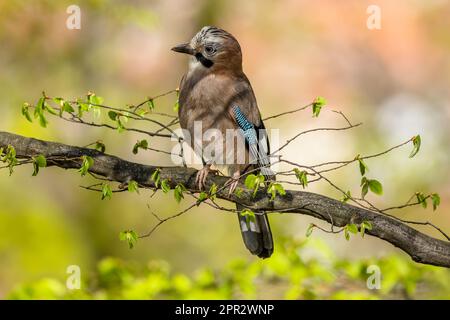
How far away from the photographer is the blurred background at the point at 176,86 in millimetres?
8914

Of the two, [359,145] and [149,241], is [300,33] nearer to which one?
[359,145]

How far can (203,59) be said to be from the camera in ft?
14.8

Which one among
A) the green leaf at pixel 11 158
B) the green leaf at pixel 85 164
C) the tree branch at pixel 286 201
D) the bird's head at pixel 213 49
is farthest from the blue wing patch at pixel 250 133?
the green leaf at pixel 11 158

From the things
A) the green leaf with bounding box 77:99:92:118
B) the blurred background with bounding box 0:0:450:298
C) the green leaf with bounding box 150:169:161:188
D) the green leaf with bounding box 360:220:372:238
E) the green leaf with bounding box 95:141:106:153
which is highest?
the blurred background with bounding box 0:0:450:298

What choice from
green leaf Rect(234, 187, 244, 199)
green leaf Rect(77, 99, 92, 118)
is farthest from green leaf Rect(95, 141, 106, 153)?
green leaf Rect(234, 187, 244, 199)

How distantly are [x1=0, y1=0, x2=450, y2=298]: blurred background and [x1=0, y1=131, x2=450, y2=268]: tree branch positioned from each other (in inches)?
144

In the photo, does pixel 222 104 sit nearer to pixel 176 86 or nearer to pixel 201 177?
pixel 201 177

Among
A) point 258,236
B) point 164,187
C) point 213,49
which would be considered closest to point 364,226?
point 164,187

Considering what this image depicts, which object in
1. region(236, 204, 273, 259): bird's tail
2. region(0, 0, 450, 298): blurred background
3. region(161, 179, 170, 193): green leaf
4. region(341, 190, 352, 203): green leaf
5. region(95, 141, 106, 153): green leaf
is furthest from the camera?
region(0, 0, 450, 298): blurred background

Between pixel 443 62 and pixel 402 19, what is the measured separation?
0.89 metres

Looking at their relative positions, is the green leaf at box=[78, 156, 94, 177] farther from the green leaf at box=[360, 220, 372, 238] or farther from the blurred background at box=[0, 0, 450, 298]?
the blurred background at box=[0, 0, 450, 298]

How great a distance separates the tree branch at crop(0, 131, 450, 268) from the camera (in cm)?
345

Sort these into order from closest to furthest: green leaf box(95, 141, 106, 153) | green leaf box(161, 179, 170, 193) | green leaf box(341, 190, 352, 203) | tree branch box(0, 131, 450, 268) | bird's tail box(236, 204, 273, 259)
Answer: green leaf box(341, 190, 352, 203)
green leaf box(161, 179, 170, 193)
tree branch box(0, 131, 450, 268)
green leaf box(95, 141, 106, 153)
bird's tail box(236, 204, 273, 259)
